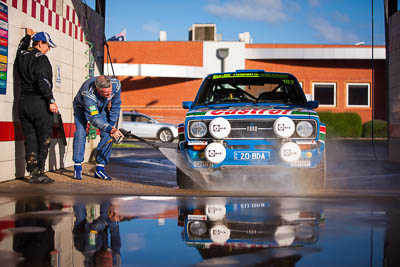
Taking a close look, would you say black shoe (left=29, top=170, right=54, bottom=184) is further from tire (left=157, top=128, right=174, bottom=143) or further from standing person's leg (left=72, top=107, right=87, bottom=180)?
tire (left=157, top=128, right=174, bottom=143)

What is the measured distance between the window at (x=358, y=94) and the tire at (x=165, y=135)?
1249cm

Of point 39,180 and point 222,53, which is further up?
point 222,53

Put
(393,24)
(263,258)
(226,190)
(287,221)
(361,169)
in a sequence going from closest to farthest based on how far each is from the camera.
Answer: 1. (263,258)
2. (287,221)
3. (226,190)
4. (361,169)
5. (393,24)

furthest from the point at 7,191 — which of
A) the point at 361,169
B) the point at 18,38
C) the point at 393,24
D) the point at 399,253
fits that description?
the point at 393,24

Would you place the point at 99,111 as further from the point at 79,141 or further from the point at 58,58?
the point at 58,58

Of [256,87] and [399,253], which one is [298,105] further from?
[399,253]

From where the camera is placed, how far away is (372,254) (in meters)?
3.49

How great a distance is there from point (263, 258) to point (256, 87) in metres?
4.87

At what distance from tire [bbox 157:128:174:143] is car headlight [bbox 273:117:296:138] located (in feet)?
59.3

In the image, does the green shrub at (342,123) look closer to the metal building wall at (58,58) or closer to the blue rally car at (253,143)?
the metal building wall at (58,58)

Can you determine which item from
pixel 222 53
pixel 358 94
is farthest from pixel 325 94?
pixel 222 53

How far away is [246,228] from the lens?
4234mm

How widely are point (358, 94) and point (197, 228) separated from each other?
29772 mm

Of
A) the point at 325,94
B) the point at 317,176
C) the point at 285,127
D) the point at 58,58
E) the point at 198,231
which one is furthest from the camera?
the point at 325,94
